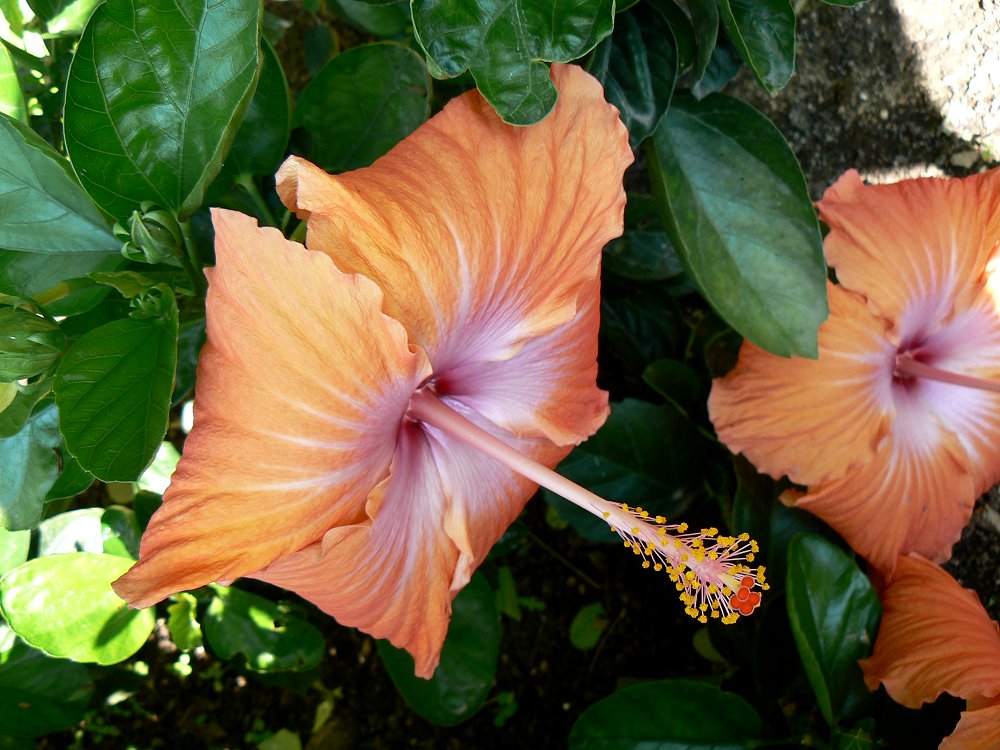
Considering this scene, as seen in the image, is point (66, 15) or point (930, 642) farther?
point (930, 642)

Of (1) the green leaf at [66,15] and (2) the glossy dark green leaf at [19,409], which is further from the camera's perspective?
(1) the green leaf at [66,15]

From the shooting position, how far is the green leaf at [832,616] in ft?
4.12

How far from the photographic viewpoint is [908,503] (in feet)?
4.27

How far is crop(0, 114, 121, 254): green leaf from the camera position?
0.91m

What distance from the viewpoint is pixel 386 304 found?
2.71 feet

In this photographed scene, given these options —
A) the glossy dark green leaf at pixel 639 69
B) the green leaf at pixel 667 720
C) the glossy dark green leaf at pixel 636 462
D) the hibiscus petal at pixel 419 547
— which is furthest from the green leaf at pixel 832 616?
the glossy dark green leaf at pixel 639 69

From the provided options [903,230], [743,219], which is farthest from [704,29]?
[903,230]

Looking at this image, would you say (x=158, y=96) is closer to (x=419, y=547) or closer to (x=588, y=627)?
(x=419, y=547)

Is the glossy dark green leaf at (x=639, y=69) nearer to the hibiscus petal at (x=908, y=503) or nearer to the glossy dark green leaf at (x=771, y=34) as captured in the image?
the glossy dark green leaf at (x=771, y=34)

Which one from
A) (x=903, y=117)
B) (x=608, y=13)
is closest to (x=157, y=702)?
(x=608, y=13)

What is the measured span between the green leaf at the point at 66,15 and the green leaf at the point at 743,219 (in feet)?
2.51

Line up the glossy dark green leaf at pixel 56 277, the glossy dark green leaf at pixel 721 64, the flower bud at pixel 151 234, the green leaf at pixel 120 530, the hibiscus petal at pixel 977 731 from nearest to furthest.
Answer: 1. the flower bud at pixel 151 234
2. the glossy dark green leaf at pixel 56 277
3. the hibiscus petal at pixel 977 731
4. the glossy dark green leaf at pixel 721 64
5. the green leaf at pixel 120 530

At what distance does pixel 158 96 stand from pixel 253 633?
0.79m

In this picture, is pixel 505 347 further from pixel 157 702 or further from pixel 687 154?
pixel 157 702
